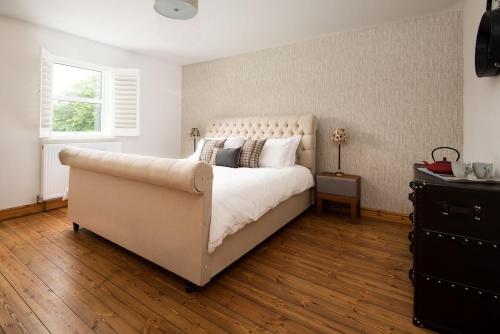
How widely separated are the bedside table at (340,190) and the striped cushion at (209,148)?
1.36 m

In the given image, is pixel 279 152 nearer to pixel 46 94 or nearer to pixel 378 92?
pixel 378 92

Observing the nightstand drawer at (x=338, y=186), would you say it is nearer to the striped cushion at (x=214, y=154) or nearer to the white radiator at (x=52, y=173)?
the striped cushion at (x=214, y=154)

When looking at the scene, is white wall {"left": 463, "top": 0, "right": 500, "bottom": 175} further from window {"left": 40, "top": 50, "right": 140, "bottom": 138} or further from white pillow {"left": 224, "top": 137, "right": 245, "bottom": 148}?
window {"left": 40, "top": 50, "right": 140, "bottom": 138}

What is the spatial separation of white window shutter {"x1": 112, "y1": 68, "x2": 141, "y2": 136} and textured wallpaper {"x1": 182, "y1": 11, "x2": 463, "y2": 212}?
185 centimetres

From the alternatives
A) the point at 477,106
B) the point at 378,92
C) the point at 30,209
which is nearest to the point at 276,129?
the point at 378,92

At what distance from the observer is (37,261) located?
2084 mm

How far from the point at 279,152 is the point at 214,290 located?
6.30 ft

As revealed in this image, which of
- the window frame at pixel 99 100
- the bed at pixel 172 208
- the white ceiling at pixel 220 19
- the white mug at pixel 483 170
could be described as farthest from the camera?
the window frame at pixel 99 100

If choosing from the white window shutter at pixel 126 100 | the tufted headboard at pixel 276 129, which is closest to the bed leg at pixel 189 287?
the tufted headboard at pixel 276 129

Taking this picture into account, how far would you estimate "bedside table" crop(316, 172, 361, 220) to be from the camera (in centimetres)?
307

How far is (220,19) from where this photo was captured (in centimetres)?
301

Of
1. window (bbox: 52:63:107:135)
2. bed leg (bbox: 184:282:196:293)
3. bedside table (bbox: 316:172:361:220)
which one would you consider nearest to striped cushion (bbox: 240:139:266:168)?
bedside table (bbox: 316:172:361:220)

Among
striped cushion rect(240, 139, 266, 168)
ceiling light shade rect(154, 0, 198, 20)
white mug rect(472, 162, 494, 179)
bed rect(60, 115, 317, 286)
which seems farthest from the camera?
striped cushion rect(240, 139, 266, 168)

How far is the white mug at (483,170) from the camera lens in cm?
141
